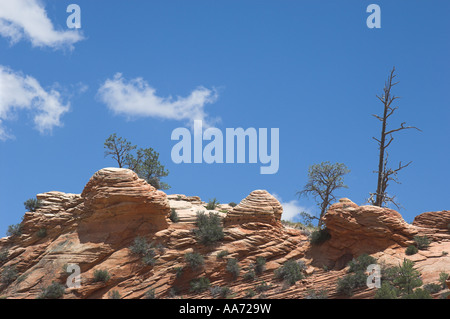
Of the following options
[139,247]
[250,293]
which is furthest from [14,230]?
[250,293]

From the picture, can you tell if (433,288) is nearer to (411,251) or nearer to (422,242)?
(411,251)

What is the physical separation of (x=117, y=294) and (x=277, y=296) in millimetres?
8576

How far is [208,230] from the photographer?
27578 millimetres

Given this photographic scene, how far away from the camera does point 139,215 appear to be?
2814cm

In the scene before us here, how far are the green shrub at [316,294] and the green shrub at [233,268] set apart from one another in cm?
406

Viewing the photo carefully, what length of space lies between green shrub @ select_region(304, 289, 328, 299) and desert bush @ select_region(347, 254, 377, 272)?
2232 mm

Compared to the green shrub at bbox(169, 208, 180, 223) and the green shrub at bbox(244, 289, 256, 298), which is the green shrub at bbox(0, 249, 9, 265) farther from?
the green shrub at bbox(244, 289, 256, 298)

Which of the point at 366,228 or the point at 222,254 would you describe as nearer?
the point at 222,254

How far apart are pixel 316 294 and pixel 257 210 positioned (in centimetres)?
636

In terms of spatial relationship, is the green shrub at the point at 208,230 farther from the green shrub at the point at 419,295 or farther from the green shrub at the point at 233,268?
the green shrub at the point at 419,295
